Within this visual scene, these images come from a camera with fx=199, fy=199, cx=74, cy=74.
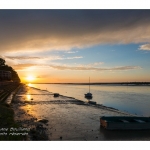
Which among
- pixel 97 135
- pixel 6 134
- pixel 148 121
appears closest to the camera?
pixel 6 134

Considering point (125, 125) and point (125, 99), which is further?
point (125, 99)

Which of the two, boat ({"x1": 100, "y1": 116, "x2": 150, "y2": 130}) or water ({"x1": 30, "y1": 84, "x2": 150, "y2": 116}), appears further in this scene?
water ({"x1": 30, "y1": 84, "x2": 150, "y2": 116})

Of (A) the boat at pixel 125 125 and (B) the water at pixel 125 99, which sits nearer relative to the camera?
(A) the boat at pixel 125 125

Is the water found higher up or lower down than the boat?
lower down

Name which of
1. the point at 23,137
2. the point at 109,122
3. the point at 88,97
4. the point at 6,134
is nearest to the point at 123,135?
the point at 109,122

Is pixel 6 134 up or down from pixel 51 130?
up

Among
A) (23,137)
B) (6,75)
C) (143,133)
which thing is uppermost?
(6,75)

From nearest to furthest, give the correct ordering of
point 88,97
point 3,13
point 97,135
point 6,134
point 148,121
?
point 6,134, point 3,13, point 97,135, point 148,121, point 88,97

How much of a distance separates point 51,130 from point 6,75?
2450 inches

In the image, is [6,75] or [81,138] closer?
[81,138]

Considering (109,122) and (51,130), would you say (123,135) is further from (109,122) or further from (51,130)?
(51,130)

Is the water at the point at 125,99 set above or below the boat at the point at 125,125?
below

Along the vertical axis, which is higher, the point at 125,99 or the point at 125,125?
the point at 125,125

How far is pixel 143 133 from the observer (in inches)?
688
